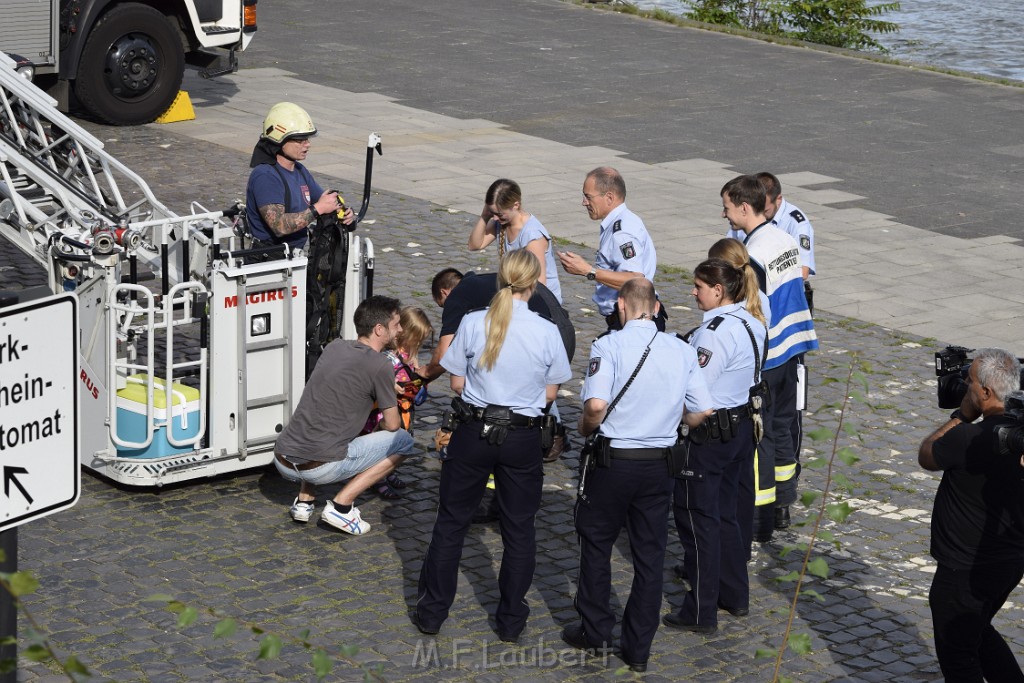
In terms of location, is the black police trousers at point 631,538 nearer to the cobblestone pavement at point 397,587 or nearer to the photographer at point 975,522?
the cobblestone pavement at point 397,587

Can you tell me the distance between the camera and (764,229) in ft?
25.3

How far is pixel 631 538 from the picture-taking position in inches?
249

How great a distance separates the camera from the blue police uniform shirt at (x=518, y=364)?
627 cm

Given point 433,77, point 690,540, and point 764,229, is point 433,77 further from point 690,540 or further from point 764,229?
point 690,540

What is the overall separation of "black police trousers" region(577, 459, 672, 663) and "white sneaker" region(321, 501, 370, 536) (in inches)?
63.8

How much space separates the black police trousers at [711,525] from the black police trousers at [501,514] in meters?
0.73

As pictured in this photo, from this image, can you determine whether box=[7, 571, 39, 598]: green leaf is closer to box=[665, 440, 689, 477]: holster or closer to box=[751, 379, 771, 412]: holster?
box=[665, 440, 689, 477]: holster

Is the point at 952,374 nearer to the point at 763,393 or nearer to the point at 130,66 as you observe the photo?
the point at 763,393

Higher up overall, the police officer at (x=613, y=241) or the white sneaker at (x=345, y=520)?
the police officer at (x=613, y=241)

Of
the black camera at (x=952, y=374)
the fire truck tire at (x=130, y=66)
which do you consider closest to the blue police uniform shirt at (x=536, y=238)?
the black camera at (x=952, y=374)

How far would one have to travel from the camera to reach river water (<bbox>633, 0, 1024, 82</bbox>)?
28969 mm

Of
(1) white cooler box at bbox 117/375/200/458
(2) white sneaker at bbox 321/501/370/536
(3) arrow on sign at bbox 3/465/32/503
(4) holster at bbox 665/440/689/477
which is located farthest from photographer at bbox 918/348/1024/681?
(1) white cooler box at bbox 117/375/200/458

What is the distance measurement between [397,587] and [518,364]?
148 cm

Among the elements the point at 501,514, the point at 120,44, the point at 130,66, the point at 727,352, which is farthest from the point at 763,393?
the point at 120,44
